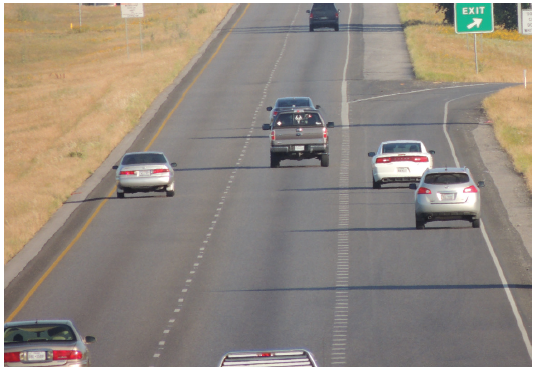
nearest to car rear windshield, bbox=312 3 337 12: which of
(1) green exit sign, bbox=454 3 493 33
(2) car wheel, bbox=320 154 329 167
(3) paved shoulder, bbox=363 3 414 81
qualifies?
(3) paved shoulder, bbox=363 3 414 81

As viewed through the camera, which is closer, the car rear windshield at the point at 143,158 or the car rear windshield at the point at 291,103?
the car rear windshield at the point at 143,158

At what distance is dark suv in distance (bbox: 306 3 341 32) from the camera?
274 feet

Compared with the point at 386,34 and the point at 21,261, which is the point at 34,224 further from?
the point at 386,34

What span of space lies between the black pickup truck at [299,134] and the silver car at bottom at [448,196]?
10.4 m

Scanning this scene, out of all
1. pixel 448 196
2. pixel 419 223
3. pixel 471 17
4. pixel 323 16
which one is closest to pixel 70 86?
pixel 323 16

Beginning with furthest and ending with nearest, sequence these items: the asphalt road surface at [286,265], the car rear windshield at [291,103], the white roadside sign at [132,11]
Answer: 1. the white roadside sign at [132,11]
2. the car rear windshield at [291,103]
3. the asphalt road surface at [286,265]

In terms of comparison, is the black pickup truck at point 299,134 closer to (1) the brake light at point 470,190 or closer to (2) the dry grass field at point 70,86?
(2) the dry grass field at point 70,86

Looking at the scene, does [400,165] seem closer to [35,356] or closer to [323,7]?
[35,356]

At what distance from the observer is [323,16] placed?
83.8 meters

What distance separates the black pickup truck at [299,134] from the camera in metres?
39.0

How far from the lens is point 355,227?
31938 mm

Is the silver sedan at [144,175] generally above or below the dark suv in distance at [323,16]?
below

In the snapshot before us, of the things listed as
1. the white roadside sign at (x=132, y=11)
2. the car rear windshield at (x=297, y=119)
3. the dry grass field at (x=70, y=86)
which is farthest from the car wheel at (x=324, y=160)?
the white roadside sign at (x=132, y=11)

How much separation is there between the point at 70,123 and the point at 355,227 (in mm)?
32025
